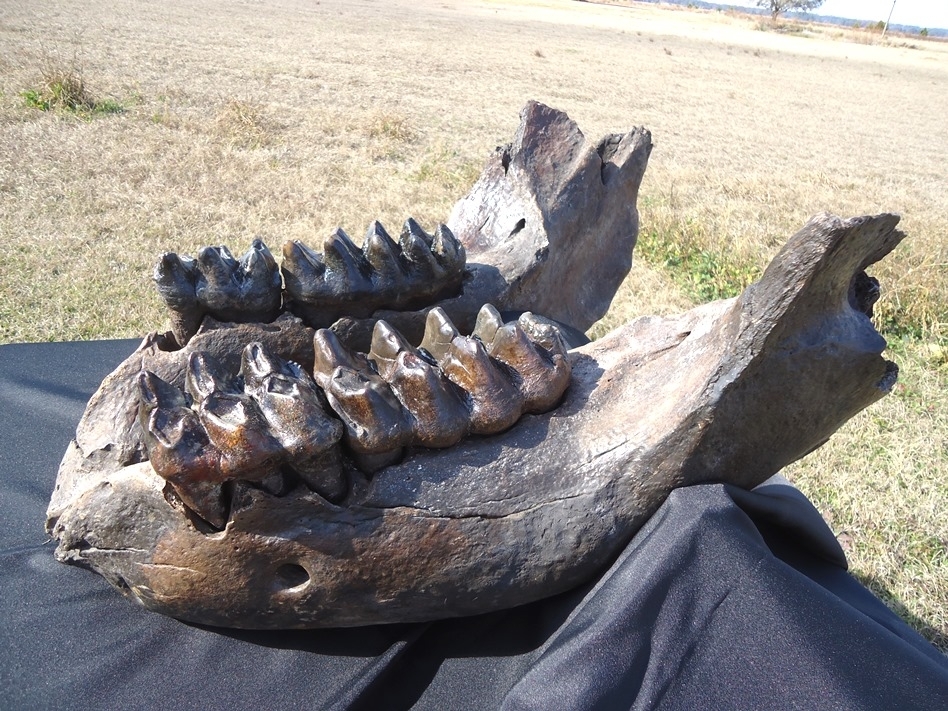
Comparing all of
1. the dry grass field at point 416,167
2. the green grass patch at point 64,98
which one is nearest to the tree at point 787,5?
the dry grass field at point 416,167

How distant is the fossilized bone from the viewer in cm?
126

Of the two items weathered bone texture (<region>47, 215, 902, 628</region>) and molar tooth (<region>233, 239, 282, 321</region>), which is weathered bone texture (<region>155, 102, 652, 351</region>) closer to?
molar tooth (<region>233, 239, 282, 321</region>)

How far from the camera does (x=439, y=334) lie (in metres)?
1.39

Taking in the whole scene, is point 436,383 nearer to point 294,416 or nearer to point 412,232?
point 294,416

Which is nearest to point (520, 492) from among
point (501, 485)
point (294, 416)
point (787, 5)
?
point (501, 485)

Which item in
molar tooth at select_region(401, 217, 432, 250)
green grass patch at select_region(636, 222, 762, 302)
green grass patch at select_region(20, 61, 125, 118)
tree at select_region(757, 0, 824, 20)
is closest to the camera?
molar tooth at select_region(401, 217, 432, 250)

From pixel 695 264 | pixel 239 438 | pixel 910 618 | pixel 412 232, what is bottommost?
pixel 910 618

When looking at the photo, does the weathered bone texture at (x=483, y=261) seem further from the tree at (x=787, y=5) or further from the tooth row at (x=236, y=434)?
the tree at (x=787, y=5)

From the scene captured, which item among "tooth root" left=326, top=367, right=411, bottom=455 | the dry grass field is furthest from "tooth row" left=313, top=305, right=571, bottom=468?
the dry grass field

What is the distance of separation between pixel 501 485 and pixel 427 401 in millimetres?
199

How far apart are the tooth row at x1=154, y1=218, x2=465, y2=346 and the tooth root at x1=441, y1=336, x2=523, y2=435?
409 mm

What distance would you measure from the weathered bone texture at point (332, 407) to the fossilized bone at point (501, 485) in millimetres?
10

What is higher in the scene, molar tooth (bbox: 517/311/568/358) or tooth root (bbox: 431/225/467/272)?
tooth root (bbox: 431/225/467/272)

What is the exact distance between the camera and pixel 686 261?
480 centimetres
